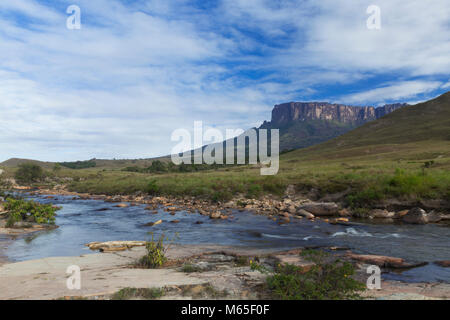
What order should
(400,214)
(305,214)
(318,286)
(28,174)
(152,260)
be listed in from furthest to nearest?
1. (28,174)
2. (305,214)
3. (400,214)
4. (152,260)
5. (318,286)

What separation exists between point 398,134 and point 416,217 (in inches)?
3570

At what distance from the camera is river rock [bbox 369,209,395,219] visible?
20212 mm

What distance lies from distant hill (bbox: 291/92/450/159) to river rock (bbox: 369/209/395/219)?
58340mm

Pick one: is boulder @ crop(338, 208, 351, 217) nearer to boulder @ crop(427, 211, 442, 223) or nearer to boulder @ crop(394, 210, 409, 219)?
boulder @ crop(394, 210, 409, 219)

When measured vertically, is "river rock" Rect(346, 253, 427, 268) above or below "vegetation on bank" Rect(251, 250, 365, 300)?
below

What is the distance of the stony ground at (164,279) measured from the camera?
22.5 ft

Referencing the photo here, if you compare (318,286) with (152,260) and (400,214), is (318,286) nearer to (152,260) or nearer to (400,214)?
(152,260)

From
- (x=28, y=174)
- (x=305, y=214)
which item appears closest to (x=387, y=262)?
(x=305, y=214)

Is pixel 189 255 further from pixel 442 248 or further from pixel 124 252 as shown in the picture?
pixel 442 248

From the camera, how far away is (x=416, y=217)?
60.4ft

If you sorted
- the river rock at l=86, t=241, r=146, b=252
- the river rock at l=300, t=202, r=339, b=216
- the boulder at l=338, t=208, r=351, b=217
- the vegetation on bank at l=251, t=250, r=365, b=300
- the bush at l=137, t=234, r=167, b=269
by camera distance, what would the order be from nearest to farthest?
the vegetation on bank at l=251, t=250, r=365, b=300 → the bush at l=137, t=234, r=167, b=269 → the river rock at l=86, t=241, r=146, b=252 → the boulder at l=338, t=208, r=351, b=217 → the river rock at l=300, t=202, r=339, b=216

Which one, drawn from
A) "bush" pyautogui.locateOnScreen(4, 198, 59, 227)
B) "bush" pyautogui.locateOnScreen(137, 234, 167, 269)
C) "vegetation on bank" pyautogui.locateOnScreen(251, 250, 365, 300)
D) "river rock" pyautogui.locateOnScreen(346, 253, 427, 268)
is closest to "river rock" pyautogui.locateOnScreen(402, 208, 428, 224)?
"river rock" pyautogui.locateOnScreen(346, 253, 427, 268)
